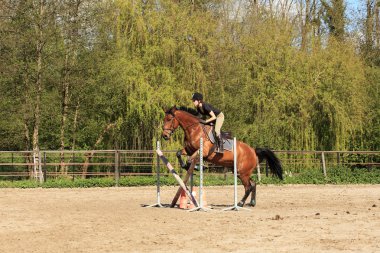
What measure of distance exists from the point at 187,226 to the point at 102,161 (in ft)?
58.0

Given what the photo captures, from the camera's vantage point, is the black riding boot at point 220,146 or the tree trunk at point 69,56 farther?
the tree trunk at point 69,56

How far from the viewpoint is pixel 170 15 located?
28469 millimetres

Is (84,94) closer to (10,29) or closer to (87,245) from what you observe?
(10,29)

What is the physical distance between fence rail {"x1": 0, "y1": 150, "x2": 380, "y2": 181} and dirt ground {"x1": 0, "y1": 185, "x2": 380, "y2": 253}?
7335mm

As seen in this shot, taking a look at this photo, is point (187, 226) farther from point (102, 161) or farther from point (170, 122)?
point (102, 161)

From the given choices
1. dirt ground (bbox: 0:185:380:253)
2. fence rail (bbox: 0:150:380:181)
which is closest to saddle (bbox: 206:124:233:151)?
dirt ground (bbox: 0:185:380:253)

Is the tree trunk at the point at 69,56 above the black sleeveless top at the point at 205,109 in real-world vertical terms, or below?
above

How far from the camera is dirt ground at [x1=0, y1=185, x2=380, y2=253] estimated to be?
8.65 m

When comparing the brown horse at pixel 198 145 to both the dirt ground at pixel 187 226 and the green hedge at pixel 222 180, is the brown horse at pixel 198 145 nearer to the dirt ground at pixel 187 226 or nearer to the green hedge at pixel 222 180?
the dirt ground at pixel 187 226

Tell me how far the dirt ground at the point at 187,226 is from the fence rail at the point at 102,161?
24.1 ft

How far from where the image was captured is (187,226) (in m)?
10.8

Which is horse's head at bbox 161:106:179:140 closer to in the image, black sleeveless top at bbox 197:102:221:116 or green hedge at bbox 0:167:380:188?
black sleeveless top at bbox 197:102:221:116

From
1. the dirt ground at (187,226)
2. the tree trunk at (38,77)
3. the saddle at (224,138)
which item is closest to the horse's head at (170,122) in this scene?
the saddle at (224,138)

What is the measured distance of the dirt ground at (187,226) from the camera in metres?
8.65
